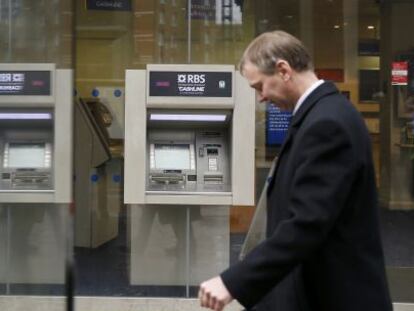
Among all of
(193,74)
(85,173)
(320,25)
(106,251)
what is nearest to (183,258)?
(106,251)

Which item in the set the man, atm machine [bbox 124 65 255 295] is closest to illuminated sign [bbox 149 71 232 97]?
atm machine [bbox 124 65 255 295]

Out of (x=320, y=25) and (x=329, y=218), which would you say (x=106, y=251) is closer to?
(x=320, y=25)

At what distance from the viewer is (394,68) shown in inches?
301

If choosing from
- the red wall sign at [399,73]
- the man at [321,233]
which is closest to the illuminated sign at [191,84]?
the red wall sign at [399,73]

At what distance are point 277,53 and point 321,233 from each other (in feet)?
1.99

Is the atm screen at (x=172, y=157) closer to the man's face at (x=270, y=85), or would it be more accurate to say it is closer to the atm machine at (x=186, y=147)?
the atm machine at (x=186, y=147)

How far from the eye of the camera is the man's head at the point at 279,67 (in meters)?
2.43

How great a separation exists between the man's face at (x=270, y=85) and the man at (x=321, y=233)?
114mm

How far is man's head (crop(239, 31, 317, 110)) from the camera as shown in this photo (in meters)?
2.43

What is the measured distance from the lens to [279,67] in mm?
2432

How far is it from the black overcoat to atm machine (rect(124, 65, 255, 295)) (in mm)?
3850

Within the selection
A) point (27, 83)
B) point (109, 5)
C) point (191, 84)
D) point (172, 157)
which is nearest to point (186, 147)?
point (172, 157)

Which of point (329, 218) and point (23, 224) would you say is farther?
point (23, 224)

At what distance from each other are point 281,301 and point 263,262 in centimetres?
23
